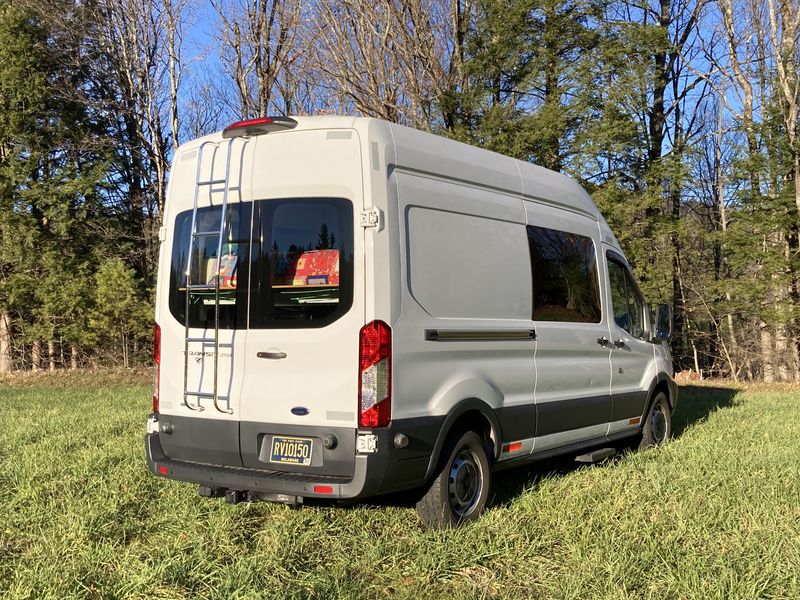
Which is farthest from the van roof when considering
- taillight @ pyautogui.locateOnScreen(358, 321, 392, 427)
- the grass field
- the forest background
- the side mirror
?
the forest background

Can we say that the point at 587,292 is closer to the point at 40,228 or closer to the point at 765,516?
the point at 765,516

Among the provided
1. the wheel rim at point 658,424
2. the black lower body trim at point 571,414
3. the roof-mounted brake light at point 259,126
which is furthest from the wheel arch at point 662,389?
the roof-mounted brake light at point 259,126

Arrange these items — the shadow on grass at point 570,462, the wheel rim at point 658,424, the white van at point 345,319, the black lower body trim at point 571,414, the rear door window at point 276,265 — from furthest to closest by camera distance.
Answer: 1. the wheel rim at point 658,424
2. the shadow on grass at point 570,462
3. the black lower body trim at point 571,414
4. the rear door window at point 276,265
5. the white van at point 345,319

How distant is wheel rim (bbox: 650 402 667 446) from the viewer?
7605 millimetres

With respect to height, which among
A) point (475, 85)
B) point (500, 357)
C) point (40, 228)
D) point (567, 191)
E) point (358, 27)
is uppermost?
point (358, 27)

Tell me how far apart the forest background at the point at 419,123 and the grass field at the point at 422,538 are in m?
11.9

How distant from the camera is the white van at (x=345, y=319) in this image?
4.27 metres

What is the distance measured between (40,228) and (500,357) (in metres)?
17.4

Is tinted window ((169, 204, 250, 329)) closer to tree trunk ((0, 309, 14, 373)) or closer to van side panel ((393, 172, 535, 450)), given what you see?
van side panel ((393, 172, 535, 450))

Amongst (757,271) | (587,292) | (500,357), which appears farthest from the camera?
(757,271)

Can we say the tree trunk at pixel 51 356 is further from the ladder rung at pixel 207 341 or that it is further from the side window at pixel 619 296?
the side window at pixel 619 296

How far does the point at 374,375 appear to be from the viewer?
4195mm

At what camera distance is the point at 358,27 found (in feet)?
60.3

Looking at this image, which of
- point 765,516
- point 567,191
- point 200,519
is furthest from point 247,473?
point 567,191
